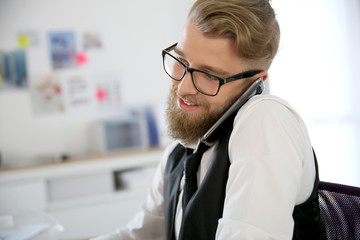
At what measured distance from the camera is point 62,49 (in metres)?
2.84

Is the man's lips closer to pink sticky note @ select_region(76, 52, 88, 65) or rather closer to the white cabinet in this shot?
the white cabinet

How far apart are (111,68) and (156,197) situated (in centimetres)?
192

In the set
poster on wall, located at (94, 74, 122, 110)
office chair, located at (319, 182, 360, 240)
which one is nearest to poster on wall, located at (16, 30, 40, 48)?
poster on wall, located at (94, 74, 122, 110)

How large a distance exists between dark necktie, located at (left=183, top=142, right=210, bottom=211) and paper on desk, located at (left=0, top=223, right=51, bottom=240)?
1.49ft

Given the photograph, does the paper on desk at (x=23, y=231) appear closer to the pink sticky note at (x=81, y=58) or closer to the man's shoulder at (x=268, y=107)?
the man's shoulder at (x=268, y=107)

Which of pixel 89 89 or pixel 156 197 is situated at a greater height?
pixel 89 89

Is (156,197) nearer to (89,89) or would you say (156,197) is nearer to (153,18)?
(89,89)

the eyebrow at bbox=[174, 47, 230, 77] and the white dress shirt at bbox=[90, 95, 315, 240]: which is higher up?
the eyebrow at bbox=[174, 47, 230, 77]

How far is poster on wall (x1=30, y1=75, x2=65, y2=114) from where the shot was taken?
278cm

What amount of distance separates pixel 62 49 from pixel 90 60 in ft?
0.76

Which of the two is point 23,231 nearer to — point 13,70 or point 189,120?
point 189,120

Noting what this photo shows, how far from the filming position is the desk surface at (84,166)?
7.84 ft

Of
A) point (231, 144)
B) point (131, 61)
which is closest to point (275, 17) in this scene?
point (231, 144)

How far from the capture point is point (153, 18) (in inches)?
121
